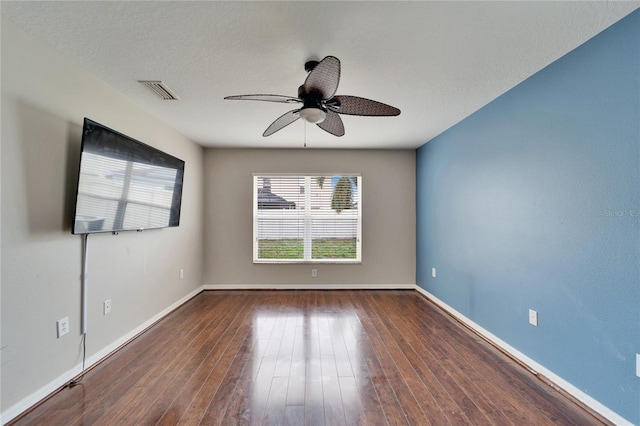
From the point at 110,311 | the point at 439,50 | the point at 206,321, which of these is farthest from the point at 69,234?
the point at 439,50

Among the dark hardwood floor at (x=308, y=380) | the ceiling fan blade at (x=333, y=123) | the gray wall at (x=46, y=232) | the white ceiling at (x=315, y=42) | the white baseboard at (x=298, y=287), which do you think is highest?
the white ceiling at (x=315, y=42)

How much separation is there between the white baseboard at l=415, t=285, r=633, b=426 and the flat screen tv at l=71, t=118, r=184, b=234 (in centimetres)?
357

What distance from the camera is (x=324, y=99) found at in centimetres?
180

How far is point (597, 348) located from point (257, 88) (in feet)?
10.1

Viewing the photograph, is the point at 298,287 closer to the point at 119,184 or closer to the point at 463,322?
the point at 463,322

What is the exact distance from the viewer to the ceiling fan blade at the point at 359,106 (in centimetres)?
187

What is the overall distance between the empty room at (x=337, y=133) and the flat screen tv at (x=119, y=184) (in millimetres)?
20

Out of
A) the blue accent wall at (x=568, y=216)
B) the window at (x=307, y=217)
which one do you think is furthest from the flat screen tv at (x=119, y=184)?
the blue accent wall at (x=568, y=216)

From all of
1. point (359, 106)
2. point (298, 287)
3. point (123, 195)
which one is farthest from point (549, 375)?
point (123, 195)

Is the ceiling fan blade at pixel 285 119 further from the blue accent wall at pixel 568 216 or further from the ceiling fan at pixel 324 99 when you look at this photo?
the blue accent wall at pixel 568 216

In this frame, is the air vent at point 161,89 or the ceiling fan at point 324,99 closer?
the ceiling fan at point 324,99

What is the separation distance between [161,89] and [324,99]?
1.58 m

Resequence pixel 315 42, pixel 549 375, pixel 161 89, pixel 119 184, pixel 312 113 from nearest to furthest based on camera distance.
→ pixel 315 42
pixel 312 113
pixel 549 375
pixel 119 184
pixel 161 89

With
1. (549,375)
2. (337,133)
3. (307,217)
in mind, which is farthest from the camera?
(307,217)
